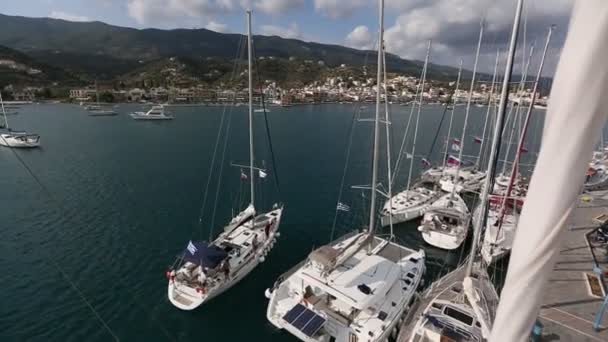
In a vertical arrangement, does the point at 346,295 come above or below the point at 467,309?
above

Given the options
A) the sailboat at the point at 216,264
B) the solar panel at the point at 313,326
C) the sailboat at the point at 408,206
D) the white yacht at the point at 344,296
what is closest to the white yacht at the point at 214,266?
the sailboat at the point at 216,264

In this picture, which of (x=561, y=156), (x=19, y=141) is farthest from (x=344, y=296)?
(x=19, y=141)

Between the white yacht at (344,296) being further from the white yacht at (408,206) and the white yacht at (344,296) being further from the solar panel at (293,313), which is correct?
the white yacht at (408,206)

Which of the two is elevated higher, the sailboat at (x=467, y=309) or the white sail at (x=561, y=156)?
the white sail at (x=561, y=156)

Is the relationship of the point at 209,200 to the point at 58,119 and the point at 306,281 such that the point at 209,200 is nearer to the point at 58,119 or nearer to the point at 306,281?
the point at 306,281

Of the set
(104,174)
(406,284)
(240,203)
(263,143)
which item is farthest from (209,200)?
(263,143)

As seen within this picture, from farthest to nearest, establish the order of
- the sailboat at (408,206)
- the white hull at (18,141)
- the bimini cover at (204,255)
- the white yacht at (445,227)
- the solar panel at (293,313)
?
the white hull at (18,141), the sailboat at (408,206), the white yacht at (445,227), the bimini cover at (204,255), the solar panel at (293,313)

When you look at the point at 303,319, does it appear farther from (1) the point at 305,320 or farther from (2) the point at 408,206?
(2) the point at 408,206
